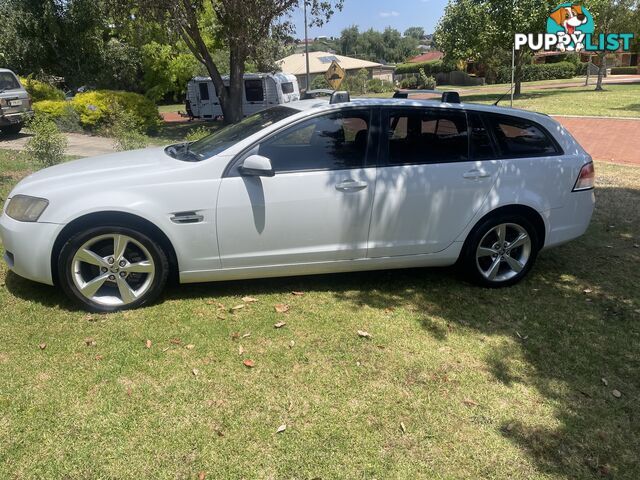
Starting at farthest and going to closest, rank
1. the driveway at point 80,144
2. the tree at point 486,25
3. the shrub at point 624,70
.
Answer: the shrub at point 624,70 → the tree at point 486,25 → the driveway at point 80,144

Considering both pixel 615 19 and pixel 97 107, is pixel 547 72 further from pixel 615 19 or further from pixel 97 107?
pixel 97 107

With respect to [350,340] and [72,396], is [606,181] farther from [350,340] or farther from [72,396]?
[72,396]

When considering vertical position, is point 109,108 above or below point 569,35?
below

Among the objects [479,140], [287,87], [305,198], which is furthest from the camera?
[287,87]

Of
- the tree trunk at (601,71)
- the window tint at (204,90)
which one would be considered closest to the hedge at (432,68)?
the tree trunk at (601,71)

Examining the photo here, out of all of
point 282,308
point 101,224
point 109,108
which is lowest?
point 282,308

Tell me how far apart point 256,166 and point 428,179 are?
4.46 feet

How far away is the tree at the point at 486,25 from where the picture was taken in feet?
85.4

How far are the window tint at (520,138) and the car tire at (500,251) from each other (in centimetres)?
55

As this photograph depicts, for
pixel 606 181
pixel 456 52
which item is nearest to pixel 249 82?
pixel 456 52

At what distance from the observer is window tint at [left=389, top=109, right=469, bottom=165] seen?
409 cm

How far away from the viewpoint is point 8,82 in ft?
43.5

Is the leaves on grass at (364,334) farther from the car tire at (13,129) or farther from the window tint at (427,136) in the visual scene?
the car tire at (13,129)

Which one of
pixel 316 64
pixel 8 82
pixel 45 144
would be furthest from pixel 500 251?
pixel 316 64
